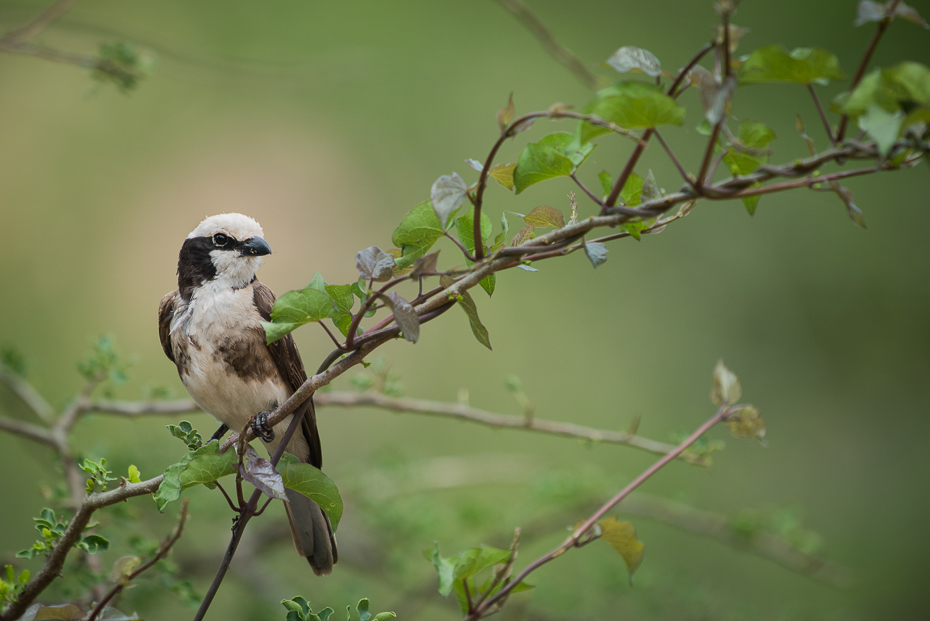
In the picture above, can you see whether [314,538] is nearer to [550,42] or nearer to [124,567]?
[124,567]

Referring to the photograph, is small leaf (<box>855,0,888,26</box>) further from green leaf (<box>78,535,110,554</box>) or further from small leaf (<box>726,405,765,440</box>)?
green leaf (<box>78,535,110,554</box>)

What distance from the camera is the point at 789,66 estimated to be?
0.54m

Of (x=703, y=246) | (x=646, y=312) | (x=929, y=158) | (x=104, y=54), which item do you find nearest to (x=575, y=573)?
(x=646, y=312)

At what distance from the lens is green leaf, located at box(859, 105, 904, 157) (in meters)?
0.48

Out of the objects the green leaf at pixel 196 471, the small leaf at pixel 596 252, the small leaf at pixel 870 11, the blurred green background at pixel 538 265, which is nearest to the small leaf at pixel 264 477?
the green leaf at pixel 196 471

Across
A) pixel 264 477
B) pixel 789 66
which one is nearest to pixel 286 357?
pixel 264 477

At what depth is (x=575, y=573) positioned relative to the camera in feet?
10.2

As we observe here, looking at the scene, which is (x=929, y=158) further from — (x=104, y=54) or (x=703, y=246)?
(x=703, y=246)

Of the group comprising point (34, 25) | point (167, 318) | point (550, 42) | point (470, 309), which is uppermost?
point (34, 25)

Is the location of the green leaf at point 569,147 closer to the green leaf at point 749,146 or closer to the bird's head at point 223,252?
the green leaf at point 749,146

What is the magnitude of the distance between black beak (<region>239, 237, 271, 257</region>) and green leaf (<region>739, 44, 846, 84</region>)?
77 centimetres

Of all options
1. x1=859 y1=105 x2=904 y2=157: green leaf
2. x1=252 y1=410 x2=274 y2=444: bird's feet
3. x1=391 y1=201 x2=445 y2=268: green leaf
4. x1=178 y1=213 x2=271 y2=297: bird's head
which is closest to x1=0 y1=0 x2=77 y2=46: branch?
x1=178 y1=213 x2=271 y2=297: bird's head

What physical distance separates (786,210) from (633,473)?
1.45 metres

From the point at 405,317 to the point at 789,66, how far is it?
1.22 feet
